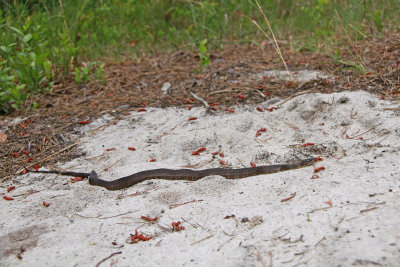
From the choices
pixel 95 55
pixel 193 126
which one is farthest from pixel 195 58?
pixel 193 126

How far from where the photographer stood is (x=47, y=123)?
426 cm

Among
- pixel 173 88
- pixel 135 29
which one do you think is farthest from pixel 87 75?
pixel 135 29

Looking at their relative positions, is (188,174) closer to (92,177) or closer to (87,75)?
(92,177)

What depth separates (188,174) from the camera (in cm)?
306

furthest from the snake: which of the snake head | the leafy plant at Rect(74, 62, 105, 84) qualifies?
the leafy plant at Rect(74, 62, 105, 84)

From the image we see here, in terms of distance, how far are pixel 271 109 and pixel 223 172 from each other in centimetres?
129

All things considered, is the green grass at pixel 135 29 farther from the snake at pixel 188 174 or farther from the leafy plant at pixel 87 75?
the snake at pixel 188 174

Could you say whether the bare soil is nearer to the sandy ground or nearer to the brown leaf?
the brown leaf

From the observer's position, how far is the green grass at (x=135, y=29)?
4785mm

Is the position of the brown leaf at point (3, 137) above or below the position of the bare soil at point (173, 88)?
below

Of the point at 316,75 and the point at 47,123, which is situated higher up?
the point at 316,75

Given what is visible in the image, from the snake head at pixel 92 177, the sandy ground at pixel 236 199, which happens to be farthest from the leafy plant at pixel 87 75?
the snake head at pixel 92 177

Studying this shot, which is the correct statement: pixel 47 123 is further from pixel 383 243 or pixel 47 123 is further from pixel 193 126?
pixel 383 243

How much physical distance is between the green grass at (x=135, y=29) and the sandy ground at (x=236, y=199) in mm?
1452
